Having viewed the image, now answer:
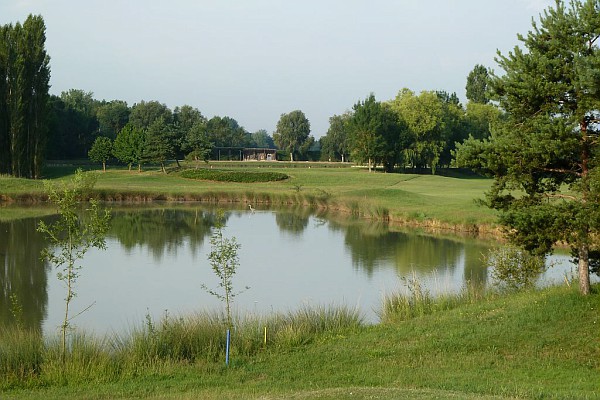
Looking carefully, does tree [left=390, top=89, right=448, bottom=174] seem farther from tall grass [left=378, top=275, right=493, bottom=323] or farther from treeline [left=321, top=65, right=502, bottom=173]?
tall grass [left=378, top=275, right=493, bottom=323]

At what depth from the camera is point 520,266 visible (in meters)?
19.2

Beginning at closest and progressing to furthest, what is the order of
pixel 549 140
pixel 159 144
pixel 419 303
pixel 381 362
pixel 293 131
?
pixel 381 362, pixel 549 140, pixel 419 303, pixel 159 144, pixel 293 131

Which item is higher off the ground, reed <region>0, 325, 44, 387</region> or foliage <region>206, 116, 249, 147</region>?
foliage <region>206, 116, 249, 147</region>

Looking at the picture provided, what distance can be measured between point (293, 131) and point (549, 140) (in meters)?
117

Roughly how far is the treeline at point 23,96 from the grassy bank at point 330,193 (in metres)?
5.49

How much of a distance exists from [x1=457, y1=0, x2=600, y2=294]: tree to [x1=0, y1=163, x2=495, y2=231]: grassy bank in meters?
20.5

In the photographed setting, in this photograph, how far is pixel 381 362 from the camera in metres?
11.9

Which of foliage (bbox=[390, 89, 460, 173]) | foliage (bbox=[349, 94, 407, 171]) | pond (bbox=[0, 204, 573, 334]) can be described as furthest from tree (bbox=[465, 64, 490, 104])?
pond (bbox=[0, 204, 573, 334])

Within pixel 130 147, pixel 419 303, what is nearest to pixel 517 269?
pixel 419 303

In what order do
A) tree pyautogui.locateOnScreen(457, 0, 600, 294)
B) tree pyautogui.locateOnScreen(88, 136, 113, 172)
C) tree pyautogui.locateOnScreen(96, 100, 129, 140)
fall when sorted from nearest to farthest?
tree pyautogui.locateOnScreen(457, 0, 600, 294), tree pyautogui.locateOnScreen(88, 136, 113, 172), tree pyautogui.locateOnScreen(96, 100, 129, 140)

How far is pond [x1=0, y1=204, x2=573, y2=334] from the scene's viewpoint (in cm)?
1955

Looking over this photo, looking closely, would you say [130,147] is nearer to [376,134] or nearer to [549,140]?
[376,134]

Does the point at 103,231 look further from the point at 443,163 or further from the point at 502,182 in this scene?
the point at 443,163

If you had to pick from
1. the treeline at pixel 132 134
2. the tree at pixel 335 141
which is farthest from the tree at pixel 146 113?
the tree at pixel 335 141
